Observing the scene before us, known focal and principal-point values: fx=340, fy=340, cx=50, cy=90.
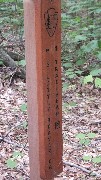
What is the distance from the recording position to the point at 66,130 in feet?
13.1

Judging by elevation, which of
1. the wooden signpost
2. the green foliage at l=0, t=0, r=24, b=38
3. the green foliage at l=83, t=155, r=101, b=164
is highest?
the green foliage at l=0, t=0, r=24, b=38

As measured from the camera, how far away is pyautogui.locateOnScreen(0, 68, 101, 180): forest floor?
10.2 ft

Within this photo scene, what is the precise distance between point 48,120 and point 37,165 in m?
0.30

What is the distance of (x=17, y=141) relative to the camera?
11.9 ft

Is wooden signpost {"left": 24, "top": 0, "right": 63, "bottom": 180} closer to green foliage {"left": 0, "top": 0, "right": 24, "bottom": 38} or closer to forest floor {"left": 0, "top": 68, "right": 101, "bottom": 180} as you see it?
forest floor {"left": 0, "top": 68, "right": 101, "bottom": 180}

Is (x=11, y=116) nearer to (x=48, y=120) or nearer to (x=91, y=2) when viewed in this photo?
(x=48, y=120)

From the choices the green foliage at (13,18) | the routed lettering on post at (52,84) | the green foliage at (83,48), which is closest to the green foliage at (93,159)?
the routed lettering on post at (52,84)

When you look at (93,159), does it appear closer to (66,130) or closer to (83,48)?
(66,130)

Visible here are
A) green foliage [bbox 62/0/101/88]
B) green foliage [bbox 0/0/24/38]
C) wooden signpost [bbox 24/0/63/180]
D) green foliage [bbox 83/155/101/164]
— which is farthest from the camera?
green foliage [bbox 0/0/24/38]

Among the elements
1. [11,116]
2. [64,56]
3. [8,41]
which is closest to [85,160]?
[11,116]

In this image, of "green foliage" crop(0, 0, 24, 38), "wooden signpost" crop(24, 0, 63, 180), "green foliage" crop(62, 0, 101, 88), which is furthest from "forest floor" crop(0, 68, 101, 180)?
"green foliage" crop(0, 0, 24, 38)

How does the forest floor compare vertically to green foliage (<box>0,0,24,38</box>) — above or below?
below

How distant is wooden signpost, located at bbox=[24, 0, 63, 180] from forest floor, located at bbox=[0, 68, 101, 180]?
90 cm

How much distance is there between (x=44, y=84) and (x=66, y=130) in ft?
7.01
